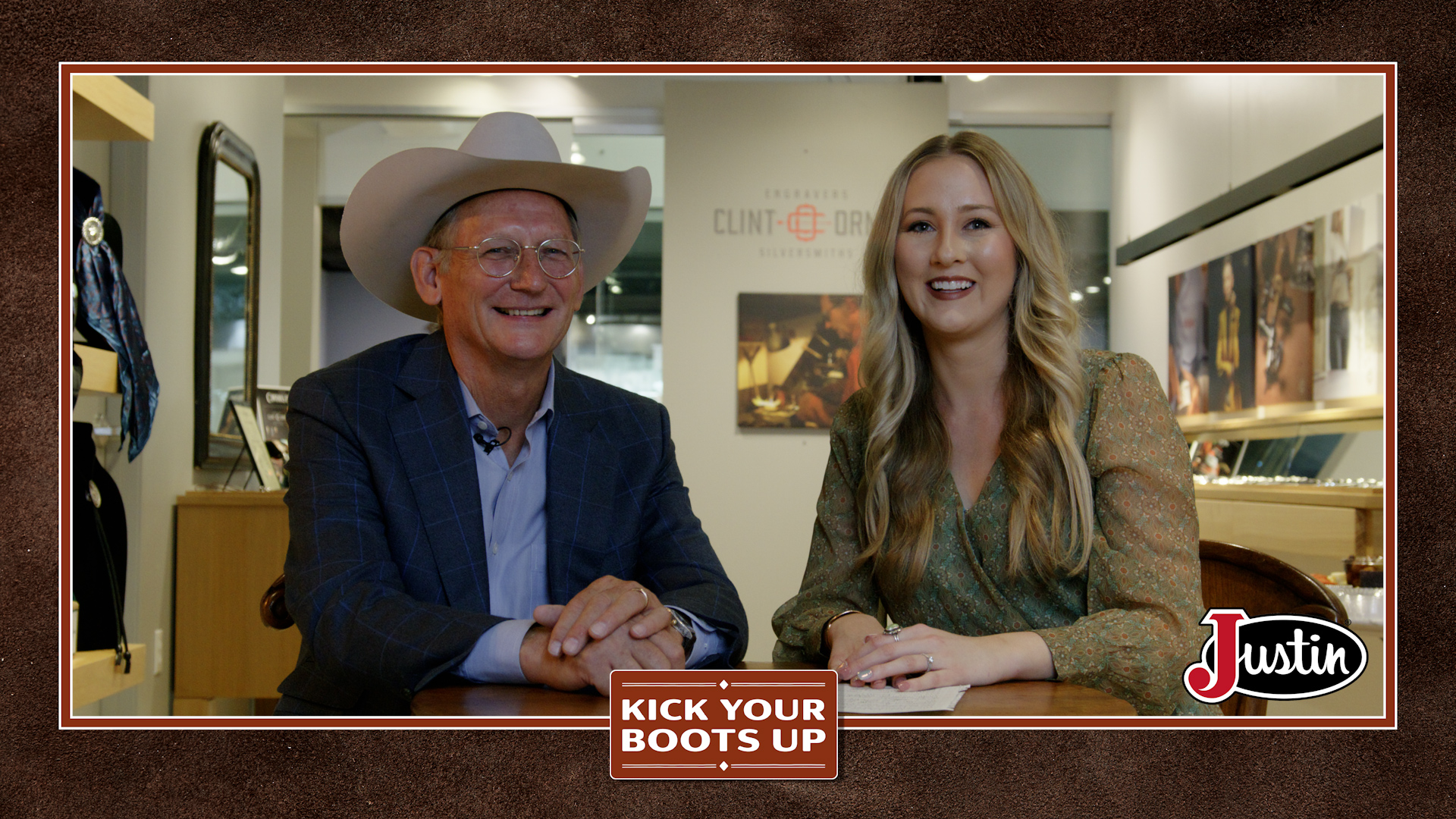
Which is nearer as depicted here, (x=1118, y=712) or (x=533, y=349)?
(x=1118, y=712)

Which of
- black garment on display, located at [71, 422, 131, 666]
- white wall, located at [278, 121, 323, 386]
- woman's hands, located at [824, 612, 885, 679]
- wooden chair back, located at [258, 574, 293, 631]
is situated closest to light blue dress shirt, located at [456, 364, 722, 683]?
woman's hands, located at [824, 612, 885, 679]

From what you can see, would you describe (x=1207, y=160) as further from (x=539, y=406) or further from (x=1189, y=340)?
(x=539, y=406)

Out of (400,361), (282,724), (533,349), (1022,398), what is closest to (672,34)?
(533,349)

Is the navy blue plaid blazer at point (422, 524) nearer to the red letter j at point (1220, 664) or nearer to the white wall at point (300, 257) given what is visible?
the red letter j at point (1220, 664)

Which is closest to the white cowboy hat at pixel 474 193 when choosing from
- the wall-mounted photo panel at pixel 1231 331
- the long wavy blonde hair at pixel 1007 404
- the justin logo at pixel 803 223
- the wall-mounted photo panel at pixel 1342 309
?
the long wavy blonde hair at pixel 1007 404

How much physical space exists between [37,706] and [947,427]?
4.44ft

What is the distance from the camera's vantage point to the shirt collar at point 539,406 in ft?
5.43

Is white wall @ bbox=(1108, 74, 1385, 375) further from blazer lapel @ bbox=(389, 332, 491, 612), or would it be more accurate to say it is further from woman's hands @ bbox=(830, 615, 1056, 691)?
blazer lapel @ bbox=(389, 332, 491, 612)

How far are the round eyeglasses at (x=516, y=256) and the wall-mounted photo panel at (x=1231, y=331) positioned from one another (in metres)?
3.77

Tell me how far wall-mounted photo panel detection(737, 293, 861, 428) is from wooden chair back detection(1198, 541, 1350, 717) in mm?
2552

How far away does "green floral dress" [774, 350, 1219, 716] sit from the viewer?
4.46 ft

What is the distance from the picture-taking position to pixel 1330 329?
11.9ft

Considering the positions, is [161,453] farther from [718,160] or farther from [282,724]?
[718,160]

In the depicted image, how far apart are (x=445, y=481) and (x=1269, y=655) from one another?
3.69 feet
